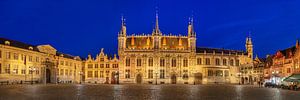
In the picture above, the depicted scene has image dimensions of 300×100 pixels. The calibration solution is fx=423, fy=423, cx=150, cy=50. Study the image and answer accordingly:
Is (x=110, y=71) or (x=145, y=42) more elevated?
(x=145, y=42)

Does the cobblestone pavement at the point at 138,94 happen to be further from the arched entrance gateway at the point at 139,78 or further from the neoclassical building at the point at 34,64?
the arched entrance gateway at the point at 139,78

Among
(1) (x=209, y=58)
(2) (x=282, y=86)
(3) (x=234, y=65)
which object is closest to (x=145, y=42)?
(1) (x=209, y=58)

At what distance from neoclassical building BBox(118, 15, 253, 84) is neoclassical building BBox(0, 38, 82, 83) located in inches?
646

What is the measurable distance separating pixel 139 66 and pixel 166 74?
25.8 ft

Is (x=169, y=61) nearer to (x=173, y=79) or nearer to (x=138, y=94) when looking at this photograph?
(x=173, y=79)

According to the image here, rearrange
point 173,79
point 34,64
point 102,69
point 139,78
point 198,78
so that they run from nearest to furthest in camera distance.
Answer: point 34,64
point 139,78
point 173,79
point 198,78
point 102,69

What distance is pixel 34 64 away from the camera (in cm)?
10181

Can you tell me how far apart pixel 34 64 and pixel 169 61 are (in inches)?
1456

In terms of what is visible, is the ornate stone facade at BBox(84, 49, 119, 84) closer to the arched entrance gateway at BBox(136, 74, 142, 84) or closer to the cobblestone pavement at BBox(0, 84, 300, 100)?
the arched entrance gateway at BBox(136, 74, 142, 84)

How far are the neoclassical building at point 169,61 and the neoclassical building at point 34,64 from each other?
16399 millimetres

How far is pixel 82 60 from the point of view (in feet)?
443

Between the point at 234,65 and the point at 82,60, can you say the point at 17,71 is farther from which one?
the point at 234,65

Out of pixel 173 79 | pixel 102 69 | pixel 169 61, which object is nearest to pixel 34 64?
pixel 102 69

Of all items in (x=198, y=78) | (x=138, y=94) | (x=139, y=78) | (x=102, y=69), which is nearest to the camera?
(x=138, y=94)
